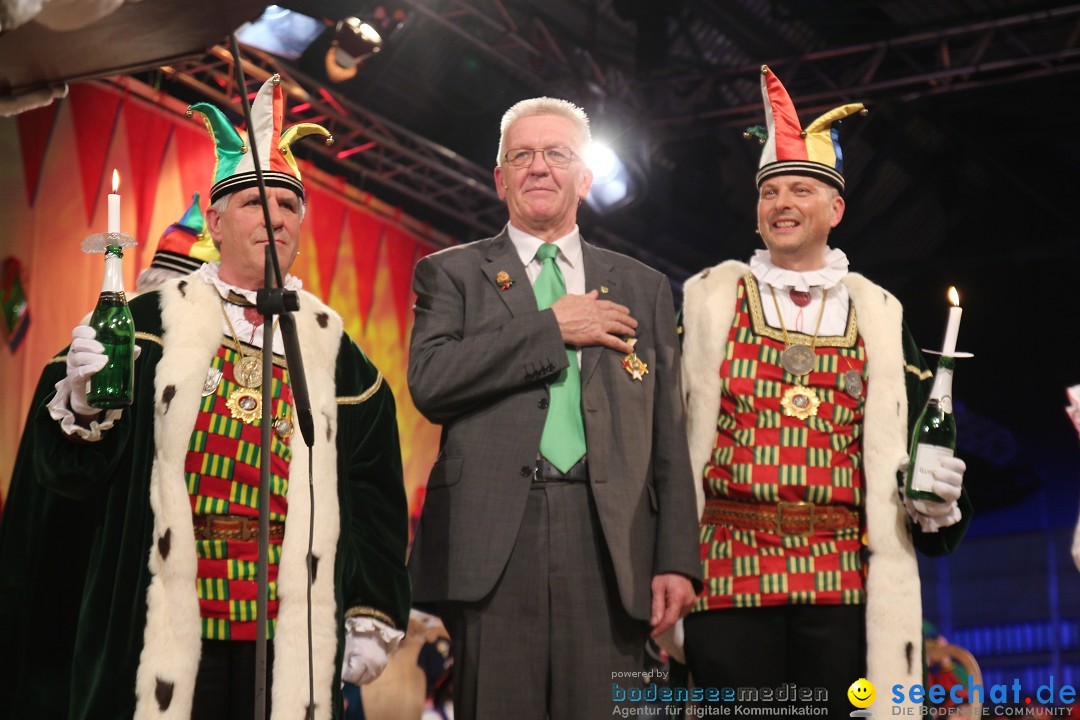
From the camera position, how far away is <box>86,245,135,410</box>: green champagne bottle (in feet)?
10.2

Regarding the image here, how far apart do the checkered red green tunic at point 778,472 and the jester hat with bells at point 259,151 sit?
1348 mm

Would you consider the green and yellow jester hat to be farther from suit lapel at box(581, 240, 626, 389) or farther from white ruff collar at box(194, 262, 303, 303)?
suit lapel at box(581, 240, 626, 389)

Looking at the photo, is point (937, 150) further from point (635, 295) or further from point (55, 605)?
point (55, 605)

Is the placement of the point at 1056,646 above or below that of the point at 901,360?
below

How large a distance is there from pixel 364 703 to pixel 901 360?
13.4ft

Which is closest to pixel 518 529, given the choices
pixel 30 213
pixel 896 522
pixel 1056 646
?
pixel 896 522

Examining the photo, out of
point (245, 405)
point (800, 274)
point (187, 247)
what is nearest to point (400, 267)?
point (187, 247)

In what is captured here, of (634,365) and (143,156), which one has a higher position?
(143,156)

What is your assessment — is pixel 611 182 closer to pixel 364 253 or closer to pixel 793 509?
pixel 364 253

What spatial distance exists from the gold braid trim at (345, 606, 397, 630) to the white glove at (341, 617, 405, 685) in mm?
11

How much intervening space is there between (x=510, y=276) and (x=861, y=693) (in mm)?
1446

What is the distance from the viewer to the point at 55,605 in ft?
11.1

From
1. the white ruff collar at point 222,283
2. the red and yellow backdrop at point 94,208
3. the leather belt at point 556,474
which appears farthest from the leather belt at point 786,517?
the red and yellow backdrop at point 94,208

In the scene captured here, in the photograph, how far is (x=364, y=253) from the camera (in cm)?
955
